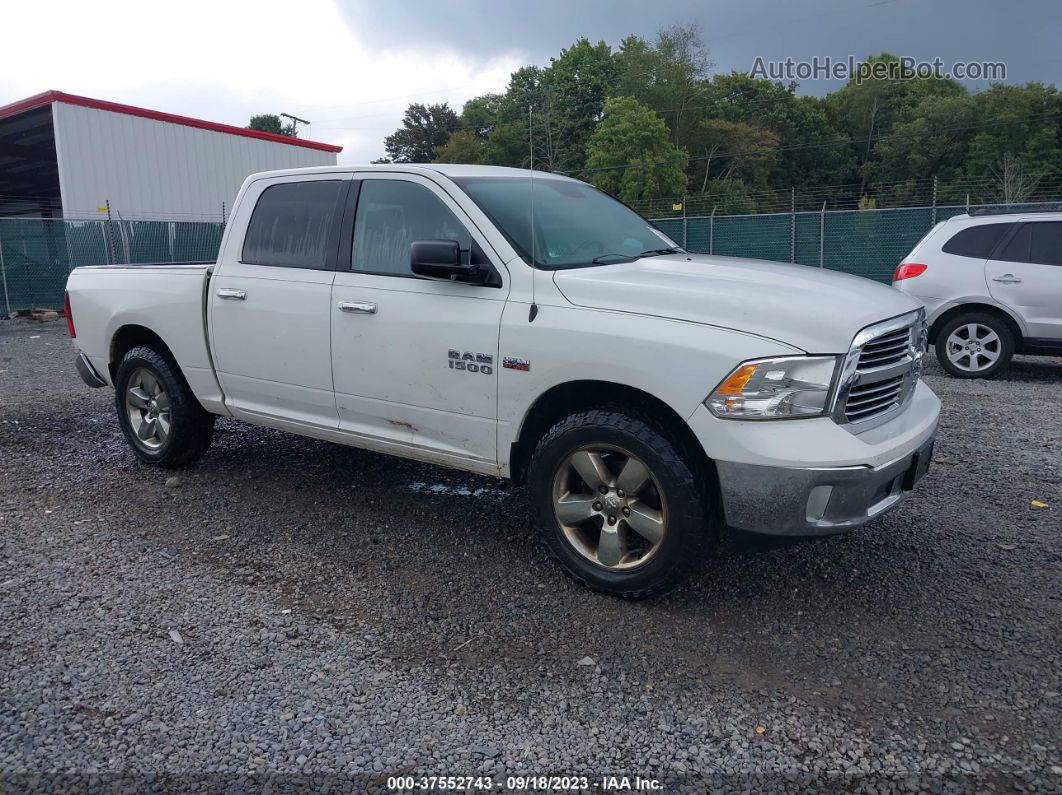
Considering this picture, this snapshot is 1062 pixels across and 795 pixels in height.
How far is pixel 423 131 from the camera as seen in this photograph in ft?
191

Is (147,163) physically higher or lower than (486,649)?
higher

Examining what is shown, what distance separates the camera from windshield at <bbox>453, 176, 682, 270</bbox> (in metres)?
4.15

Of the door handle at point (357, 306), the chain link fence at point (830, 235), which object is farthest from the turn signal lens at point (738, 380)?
the chain link fence at point (830, 235)

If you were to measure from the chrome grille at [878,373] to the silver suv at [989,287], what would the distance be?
5.77 metres

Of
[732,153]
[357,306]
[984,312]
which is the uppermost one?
[732,153]

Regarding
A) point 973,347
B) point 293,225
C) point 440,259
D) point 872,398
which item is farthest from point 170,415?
point 973,347

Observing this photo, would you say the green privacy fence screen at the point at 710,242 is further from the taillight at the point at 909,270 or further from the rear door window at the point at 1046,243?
the rear door window at the point at 1046,243

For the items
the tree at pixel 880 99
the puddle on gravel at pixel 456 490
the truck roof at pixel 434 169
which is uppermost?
the tree at pixel 880 99

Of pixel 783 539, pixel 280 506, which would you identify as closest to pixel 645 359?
pixel 783 539

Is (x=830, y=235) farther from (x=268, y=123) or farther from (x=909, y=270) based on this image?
(x=268, y=123)

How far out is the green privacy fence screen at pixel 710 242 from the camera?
1798 cm

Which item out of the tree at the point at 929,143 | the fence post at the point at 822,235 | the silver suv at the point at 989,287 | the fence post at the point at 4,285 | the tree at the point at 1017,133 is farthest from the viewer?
the tree at the point at 929,143

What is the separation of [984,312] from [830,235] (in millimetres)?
10447

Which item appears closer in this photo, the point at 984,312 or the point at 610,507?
the point at 610,507
